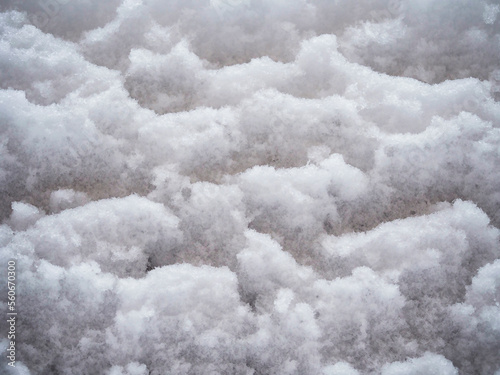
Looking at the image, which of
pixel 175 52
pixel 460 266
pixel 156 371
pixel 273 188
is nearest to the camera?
pixel 156 371

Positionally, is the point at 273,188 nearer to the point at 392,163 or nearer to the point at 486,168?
the point at 392,163

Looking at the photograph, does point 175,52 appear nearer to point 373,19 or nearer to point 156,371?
point 373,19

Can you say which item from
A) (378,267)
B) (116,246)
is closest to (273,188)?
(378,267)

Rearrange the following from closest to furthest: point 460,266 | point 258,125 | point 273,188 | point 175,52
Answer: point 460,266 < point 273,188 < point 258,125 < point 175,52

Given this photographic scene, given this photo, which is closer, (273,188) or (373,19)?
(273,188)

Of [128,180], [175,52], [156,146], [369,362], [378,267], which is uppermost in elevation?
[175,52]

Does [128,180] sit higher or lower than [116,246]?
higher
